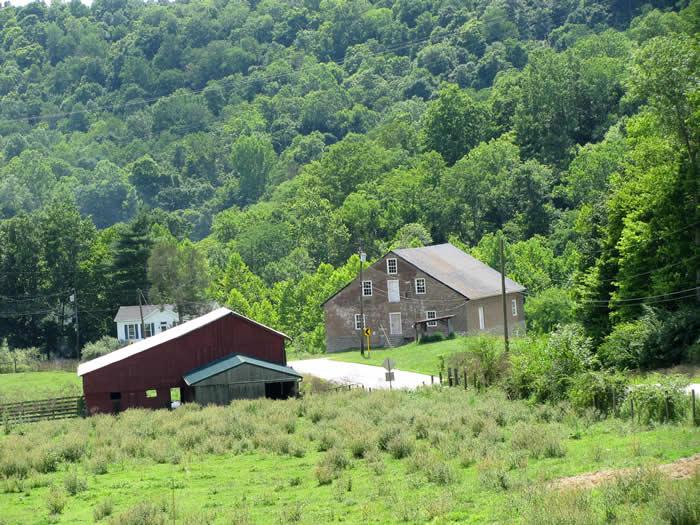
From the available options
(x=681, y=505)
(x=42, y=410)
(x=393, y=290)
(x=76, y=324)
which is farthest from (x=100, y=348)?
(x=681, y=505)

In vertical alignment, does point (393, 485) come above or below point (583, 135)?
below

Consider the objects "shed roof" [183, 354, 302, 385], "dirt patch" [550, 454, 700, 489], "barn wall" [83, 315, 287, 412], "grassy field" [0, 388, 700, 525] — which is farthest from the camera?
"barn wall" [83, 315, 287, 412]

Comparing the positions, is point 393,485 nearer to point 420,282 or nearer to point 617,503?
point 617,503

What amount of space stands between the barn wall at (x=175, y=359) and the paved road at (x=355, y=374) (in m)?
4.85

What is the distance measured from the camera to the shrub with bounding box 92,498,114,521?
30008 millimetres

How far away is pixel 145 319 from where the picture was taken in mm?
109375

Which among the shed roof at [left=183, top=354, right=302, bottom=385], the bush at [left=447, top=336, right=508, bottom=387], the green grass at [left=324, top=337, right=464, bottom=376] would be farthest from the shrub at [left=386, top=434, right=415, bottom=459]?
the green grass at [left=324, top=337, right=464, bottom=376]

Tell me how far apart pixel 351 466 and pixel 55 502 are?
8353 millimetres

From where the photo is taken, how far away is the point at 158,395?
62.2 metres

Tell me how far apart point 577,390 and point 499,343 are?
2341cm

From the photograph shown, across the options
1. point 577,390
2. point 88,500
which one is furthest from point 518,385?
point 88,500

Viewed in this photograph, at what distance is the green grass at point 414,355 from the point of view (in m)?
71.9

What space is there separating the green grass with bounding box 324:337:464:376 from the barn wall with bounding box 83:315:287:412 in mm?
10273

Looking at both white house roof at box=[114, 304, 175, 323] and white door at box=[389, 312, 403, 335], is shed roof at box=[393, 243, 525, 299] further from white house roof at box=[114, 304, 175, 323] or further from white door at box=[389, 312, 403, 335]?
white house roof at box=[114, 304, 175, 323]
